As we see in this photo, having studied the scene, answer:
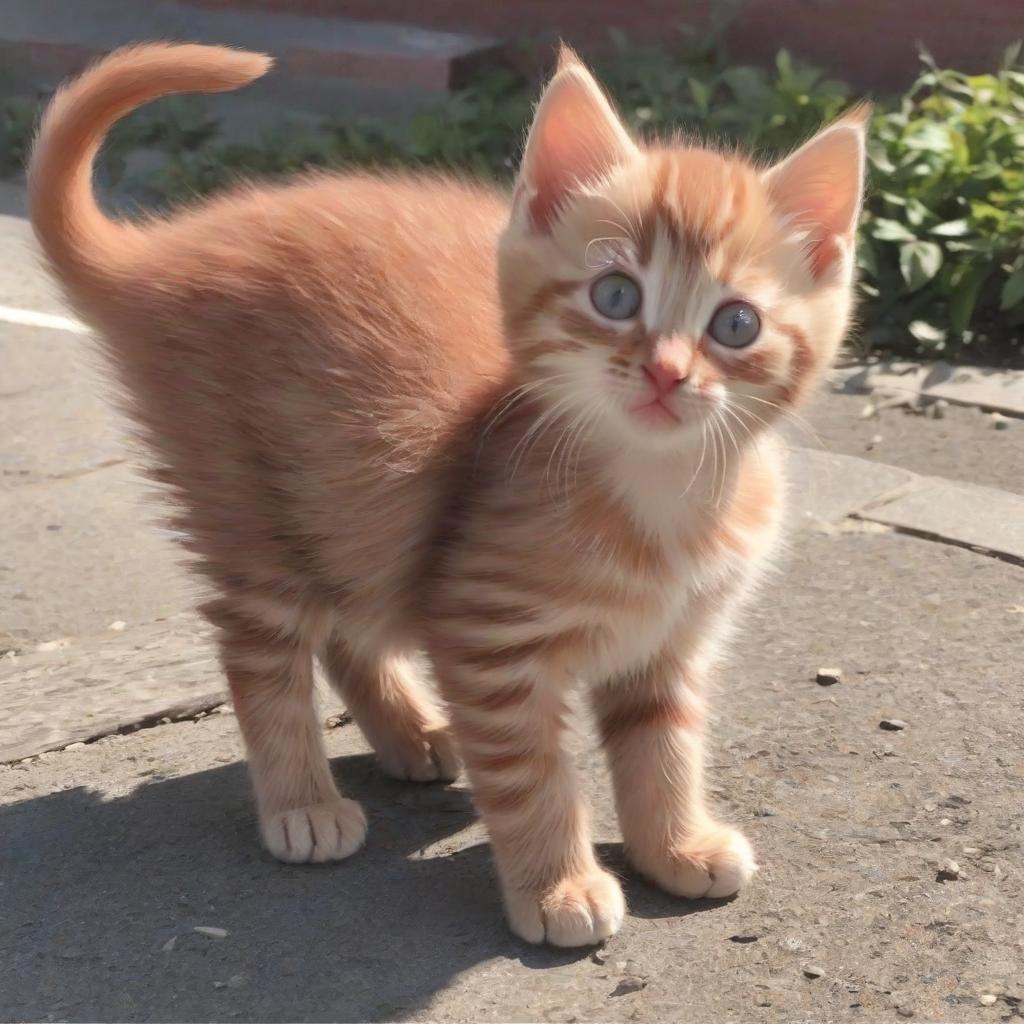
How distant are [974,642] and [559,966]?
1.41m

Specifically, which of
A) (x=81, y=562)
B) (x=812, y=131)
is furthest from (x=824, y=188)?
(x=812, y=131)

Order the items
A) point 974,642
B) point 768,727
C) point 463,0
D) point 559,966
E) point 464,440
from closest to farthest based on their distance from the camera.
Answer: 1. point 559,966
2. point 464,440
3. point 768,727
4. point 974,642
5. point 463,0

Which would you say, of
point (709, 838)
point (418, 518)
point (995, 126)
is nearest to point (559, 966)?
point (709, 838)

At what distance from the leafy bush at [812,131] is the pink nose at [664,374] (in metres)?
2.82

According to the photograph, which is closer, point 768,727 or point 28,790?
point 28,790

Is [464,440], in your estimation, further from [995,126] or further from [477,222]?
[995,126]

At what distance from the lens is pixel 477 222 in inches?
115

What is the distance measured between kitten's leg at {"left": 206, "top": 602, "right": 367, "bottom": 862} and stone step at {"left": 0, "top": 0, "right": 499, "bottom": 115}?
5.18 m

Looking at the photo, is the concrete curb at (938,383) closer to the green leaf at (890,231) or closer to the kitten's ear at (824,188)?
the green leaf at (890,231)

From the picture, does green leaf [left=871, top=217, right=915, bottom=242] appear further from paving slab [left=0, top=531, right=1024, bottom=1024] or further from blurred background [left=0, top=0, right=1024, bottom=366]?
paving slab [left=0, top=531, right=1024, bottom=1024]

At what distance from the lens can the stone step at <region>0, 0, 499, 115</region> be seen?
7637 millimetres

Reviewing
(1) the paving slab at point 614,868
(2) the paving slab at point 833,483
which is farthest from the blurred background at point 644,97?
(1) the paving slab at point 614,868

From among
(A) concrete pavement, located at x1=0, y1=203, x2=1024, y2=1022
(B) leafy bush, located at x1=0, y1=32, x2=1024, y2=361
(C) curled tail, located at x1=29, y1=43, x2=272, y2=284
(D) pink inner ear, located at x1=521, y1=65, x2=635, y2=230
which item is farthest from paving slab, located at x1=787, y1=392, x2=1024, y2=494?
(C) curled tail, located at x1=29, y1=43, x2=272, y2=284

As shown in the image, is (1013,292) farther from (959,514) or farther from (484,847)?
(484,847)
